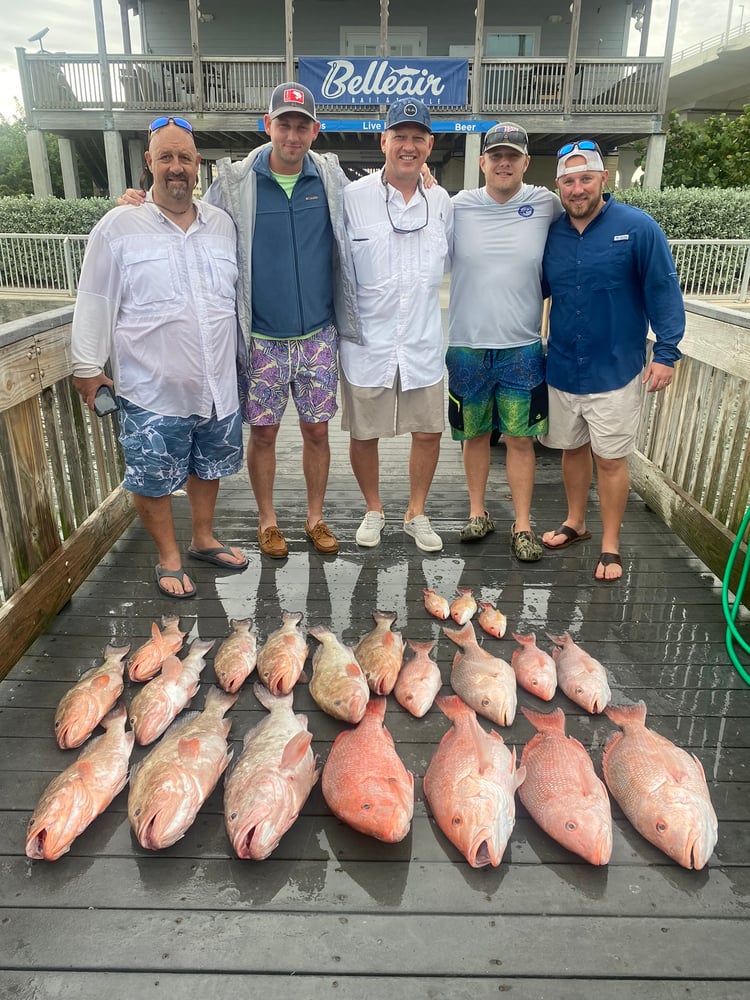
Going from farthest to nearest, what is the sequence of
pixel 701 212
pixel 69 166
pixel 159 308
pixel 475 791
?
1. pixel 69 166
2. pixel 701 212
3. pixel 159 308
4. pixel 475 791

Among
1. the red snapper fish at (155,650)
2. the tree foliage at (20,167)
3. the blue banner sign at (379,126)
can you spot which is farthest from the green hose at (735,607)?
the tree foliage at (20,167)

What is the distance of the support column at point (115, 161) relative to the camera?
14.2 metres

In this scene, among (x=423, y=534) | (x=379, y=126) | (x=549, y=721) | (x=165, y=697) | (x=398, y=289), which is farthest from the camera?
(x=379, y=126)

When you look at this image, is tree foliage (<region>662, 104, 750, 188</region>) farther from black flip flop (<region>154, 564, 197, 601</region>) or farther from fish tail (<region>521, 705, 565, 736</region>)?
fish tail (<region>521, 705, 565, 736</region>)

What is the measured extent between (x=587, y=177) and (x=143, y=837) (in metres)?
2.97

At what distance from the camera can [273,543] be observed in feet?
11.9

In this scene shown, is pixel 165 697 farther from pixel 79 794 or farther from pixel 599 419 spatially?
pixel 599 419

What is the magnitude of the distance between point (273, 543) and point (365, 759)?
172cm

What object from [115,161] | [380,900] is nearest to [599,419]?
[380,900]

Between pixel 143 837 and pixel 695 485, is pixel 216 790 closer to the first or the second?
pixel 143 837

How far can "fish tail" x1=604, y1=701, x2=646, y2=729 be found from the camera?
230 cm

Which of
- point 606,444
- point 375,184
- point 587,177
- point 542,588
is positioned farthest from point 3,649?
point 587,177

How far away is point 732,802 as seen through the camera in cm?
207

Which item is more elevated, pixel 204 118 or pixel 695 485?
pixel 204 118
